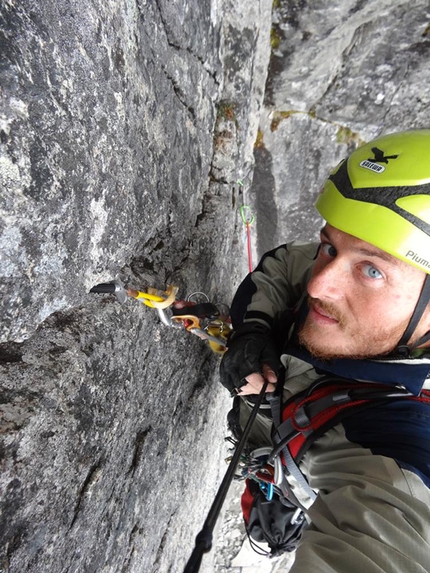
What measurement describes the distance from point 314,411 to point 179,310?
2.61ft

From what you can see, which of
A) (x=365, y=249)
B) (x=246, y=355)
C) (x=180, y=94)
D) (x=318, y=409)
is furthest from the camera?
(x=246, y=355)

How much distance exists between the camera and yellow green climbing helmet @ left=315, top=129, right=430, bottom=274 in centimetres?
180

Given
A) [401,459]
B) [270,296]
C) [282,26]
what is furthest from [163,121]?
[282,26]

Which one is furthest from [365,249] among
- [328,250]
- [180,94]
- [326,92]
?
[326,92]

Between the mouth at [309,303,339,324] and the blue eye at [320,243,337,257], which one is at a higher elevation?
the blue eye at [320,243,337,257]

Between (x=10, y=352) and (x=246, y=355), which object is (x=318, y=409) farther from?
(x=10, y=352)

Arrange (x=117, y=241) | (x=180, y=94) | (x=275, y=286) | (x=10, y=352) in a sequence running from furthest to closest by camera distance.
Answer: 1. (x=275, y=286)
2. (x=180, y=94)
3. (x=117, y=241)
4. (x=10, y=352)

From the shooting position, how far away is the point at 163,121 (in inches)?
74.0

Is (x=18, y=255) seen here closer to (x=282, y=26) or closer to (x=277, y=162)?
(x=282, y=26)

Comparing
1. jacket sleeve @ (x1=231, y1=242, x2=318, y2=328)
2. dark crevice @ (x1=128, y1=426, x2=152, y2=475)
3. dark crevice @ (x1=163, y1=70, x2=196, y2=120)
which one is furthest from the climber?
dark crevice @ (x1=163, y1=70, x2=196, y2=120)

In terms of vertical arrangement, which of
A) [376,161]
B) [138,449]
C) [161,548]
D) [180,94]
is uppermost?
[180,94]

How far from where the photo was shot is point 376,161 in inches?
78.7

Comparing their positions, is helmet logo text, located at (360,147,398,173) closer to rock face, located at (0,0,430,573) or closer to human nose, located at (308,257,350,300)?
human nose, located at (308,257,350,300)

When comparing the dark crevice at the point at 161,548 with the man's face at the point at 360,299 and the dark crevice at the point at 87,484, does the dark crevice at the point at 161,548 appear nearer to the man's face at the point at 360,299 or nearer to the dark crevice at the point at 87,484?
the dark crevice at the point at 87,484
